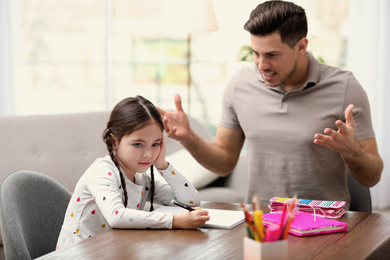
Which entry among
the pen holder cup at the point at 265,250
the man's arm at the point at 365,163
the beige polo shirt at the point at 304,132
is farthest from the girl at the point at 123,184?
the man's arm at the point at 365,163

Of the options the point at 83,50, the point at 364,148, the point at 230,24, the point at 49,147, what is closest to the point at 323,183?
the point at 364,148

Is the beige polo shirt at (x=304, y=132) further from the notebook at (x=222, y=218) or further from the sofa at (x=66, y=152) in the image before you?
the sofa at (x=66, y=152)

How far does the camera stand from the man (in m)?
2.12

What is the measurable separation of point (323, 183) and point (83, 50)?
3897 millimetres

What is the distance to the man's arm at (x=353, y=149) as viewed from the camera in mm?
1761

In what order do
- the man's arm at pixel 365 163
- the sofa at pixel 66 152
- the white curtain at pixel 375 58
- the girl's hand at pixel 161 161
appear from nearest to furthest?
the girl's hand at pixel 161 161 → the man's arm at pixel 365 163 → the sofa at pixel 66 152 → the white curtain at pixel 375 58

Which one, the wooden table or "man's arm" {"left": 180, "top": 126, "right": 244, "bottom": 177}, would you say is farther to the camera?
"man's arm" {"left": 180, "top": 126, "right": 244, "bottom": 177}

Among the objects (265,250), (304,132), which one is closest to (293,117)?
(304,132)

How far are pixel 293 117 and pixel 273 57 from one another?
0.24 metres

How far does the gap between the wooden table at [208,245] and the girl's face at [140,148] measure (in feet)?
0.82

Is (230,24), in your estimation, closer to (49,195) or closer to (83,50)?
(83,50)

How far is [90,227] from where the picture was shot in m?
1.68

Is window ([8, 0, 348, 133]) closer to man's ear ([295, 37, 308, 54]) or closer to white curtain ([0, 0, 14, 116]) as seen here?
white curtain ([0, 0, 14, 116])

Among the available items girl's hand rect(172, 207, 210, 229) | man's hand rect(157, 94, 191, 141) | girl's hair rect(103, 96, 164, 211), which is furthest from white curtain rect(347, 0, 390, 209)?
girl's hand rect(172, 207, 210, 229)
